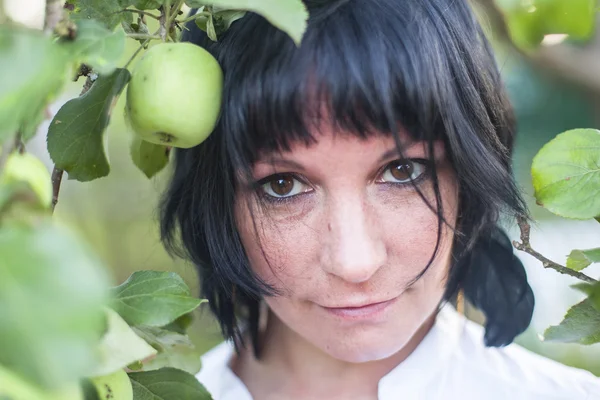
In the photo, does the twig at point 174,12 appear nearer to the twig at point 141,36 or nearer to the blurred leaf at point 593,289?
the twig at point 141,36

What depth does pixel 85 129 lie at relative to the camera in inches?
32.3

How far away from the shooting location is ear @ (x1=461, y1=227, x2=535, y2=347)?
1.20 meters

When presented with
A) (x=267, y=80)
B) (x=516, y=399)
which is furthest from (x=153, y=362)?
(x=516, y=399)

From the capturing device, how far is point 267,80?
2.67 ft

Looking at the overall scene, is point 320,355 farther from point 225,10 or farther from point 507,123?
point 225,10

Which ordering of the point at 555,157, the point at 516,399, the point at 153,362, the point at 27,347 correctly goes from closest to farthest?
the point at 27,347 < the point at 555,157 < the point at 153,362 < the point at 516,399

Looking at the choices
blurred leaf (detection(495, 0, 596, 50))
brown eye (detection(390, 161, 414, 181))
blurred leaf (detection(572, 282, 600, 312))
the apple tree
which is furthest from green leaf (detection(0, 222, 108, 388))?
blurred leaf (detection(495, 0, 596, 50))

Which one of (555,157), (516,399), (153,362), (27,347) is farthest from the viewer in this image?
(516,399)

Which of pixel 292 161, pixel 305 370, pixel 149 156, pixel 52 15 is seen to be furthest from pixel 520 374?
pixel 52 15

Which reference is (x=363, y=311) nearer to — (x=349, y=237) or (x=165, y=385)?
(x=349, y=237)

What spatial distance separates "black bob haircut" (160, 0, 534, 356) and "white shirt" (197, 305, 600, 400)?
142 millimetres

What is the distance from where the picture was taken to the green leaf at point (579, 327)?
2.54ft

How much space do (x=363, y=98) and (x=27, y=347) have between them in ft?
1.71

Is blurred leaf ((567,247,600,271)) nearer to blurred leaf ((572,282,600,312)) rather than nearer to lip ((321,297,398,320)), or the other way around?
blurred leaf ((572,282,600,312))
